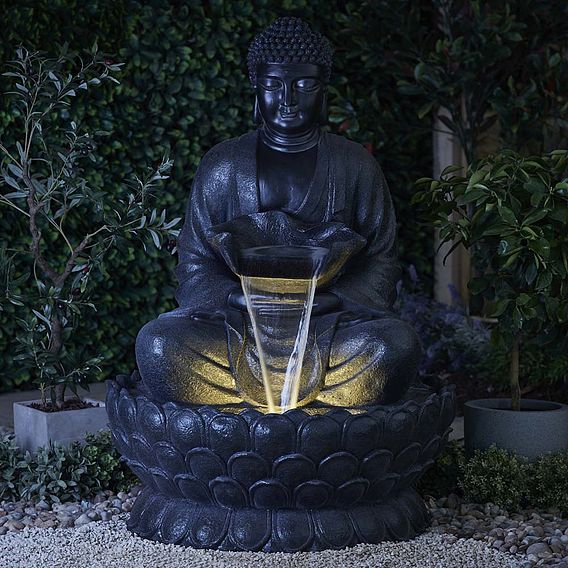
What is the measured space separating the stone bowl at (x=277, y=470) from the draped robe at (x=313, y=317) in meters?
0.12

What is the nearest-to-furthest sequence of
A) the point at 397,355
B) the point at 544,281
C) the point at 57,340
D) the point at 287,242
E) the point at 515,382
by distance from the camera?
1. the point at 397,355
2. the point at 287,242
3. the point at 544,281
4. the point at 515,382
5. the point at 57,340

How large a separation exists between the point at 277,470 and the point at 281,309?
54 centimetres

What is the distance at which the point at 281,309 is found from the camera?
295 cm

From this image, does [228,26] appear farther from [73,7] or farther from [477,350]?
[477,350]

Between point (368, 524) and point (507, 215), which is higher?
point (507, 215)

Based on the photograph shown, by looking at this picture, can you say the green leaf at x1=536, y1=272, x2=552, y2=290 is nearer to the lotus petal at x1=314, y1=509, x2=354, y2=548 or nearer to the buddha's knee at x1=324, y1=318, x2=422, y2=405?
the buddha's knee at x1=324, y1=318, x2=422, y2=405

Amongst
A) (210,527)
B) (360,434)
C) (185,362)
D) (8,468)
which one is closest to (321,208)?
(185,362)

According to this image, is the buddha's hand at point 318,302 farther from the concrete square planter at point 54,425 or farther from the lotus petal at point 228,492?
the concrete square planter at point 54,425

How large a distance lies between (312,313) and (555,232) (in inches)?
35.6

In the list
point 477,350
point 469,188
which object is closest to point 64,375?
point 469,188

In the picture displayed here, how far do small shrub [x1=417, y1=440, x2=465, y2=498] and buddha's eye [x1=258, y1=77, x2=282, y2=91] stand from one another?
134 centimetres

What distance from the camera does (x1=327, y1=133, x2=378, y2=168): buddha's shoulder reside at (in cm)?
322

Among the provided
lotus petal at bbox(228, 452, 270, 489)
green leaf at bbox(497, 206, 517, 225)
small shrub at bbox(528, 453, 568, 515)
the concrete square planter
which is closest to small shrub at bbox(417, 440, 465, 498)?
small shrub at bbox(528, 453, 568, 515)

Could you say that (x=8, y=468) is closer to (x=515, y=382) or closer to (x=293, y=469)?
(x=293, y=469)
